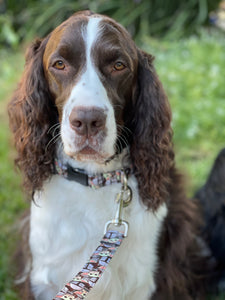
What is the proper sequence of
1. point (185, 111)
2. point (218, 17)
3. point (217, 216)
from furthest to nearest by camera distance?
1. point (218, 17)
2. point (185, 111)
3. point (217, 216)

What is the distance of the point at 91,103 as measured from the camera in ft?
6.60

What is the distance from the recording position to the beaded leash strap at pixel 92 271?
1.89 meters

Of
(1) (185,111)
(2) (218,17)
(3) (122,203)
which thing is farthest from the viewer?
(2) (218,17)

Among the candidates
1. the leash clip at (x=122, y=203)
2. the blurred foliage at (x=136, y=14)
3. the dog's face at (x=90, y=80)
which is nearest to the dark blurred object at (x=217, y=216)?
the leash clip at (x=122, y=203)

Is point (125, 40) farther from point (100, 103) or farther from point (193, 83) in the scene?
point (193, 83)

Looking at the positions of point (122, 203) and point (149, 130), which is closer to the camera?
point (122, 203)

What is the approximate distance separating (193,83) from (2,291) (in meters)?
4.06

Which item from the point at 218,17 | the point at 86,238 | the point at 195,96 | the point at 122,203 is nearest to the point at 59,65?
the point at 122,203

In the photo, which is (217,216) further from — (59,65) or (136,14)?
(136,14)

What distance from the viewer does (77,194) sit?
2.46 meters

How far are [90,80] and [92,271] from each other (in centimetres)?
93

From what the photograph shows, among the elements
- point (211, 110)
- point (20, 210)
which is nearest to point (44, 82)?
point (20, 210)

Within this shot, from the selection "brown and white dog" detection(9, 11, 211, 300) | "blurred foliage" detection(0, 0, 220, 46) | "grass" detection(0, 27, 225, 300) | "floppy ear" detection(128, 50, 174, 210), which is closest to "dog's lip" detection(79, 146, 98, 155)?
"brown and white dog" detection(9, 11, 211, 300)

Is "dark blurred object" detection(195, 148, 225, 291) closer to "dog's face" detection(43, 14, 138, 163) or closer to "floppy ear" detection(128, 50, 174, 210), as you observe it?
"floppy ear" detection(128, 50, 174, 210)
